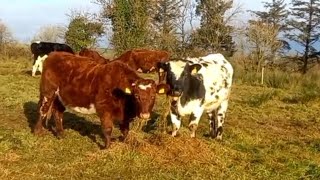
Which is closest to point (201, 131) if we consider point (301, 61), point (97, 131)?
point (97, 131)

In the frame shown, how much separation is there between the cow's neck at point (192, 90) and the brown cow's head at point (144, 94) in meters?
1.13

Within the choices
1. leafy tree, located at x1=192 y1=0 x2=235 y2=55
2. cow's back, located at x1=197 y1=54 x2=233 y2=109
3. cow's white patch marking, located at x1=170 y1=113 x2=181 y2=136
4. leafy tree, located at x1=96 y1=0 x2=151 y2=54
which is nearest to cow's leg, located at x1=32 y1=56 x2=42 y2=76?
leafy tree, located at x1=96 y1=0 x2=151 y2=54

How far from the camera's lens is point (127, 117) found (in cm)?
834

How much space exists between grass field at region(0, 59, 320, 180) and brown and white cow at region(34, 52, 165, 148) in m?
0.42

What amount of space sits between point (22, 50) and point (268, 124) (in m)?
28.2

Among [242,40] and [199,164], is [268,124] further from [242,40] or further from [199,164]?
[242,40]

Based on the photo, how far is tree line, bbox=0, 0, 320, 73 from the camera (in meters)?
29.5

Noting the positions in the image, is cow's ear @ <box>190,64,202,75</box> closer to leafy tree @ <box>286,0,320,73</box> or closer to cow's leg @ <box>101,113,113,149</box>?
cow's leg @ <box>101,113,113,149</box>

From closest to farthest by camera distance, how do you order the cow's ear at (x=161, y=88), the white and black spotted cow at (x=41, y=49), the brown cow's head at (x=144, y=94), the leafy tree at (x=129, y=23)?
the brown cow's head at (x=144, y=94) < the cow's ear at (x=161, y=88) < the white and black spotted cow at (x=41, y=49) < the leafy tree at (x=129, y=23)

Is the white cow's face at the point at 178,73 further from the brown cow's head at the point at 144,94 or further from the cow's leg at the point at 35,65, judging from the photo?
the cow's leg at the point at 35,65

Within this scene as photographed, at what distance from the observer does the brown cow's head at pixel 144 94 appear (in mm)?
7504

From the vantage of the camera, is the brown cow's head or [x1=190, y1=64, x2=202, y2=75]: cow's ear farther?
[x1=190, y1=64, x2=202, y2=75]: cow's ear

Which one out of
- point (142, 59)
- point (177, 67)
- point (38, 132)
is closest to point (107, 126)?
point (177, 67)

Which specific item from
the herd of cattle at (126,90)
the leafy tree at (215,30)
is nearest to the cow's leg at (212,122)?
the herd of cattle at (126,90)
